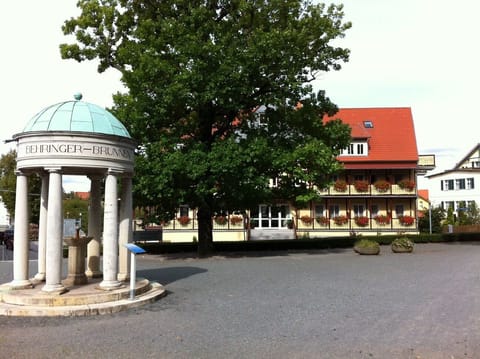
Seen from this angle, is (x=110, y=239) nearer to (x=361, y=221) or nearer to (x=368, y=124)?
(x=361, y=221)

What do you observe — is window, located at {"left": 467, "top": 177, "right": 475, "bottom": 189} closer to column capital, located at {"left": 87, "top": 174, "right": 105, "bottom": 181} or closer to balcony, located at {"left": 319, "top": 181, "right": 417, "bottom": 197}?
balcony, located at {"left": 319, "top": 181, "right": 417, "bottom": 197}

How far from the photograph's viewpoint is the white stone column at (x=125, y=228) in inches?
495

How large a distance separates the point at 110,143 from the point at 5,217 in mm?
63332

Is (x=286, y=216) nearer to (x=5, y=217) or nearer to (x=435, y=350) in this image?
(x=435, y=350)

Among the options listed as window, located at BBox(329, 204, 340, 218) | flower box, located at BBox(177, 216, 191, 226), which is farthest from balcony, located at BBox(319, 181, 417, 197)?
flower box, located at BBox(177, 216, 191, 226)

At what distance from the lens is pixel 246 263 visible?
20.1m

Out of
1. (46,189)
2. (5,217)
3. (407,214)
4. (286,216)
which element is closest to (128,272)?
(46,189)

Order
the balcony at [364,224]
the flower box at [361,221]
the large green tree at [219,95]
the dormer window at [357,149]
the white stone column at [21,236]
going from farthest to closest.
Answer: the dormer window at [357,149]
the balcony at [364,224]
the flower box at [361,221]
the large green tree at [219,95]
the white stone column at [21,236]

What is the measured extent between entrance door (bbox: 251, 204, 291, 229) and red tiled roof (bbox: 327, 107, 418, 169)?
22.3 ft

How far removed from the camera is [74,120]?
11219 mm

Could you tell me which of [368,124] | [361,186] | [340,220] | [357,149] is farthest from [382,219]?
[368,124]

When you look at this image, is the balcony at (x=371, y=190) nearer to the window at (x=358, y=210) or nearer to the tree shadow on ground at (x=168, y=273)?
the window at (x=358, y=210)

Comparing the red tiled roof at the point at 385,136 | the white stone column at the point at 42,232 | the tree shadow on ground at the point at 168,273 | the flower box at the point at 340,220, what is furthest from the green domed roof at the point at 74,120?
the flower box at the point at 340,220

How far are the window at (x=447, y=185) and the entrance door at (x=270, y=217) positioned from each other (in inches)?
1155
